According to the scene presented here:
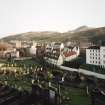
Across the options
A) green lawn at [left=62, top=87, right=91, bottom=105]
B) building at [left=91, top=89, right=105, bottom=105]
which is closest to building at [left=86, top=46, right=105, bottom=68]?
green lawn at [left=62, top=87, right=91, bottom=105]

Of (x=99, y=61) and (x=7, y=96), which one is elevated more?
(x=99, y=61)

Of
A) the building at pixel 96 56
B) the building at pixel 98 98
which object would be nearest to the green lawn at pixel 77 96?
the building at pixel 98 98

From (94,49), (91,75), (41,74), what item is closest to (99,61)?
(94,49)

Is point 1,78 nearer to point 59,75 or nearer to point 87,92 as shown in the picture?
point 59,75

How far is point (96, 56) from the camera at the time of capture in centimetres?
5578

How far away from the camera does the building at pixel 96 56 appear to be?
5365 cm

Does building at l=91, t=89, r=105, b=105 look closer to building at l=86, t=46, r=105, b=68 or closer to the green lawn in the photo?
the green lawn

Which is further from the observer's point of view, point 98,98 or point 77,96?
point 77,96

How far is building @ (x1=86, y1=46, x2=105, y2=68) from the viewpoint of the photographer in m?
53.7

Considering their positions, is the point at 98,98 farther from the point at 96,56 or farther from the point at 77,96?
the point at 96,56

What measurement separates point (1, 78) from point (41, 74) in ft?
33.9

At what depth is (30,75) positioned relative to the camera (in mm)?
51625

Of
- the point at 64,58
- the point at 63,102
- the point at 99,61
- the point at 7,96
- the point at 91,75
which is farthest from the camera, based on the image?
the point at 64,58

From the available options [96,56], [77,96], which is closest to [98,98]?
[77,96]
